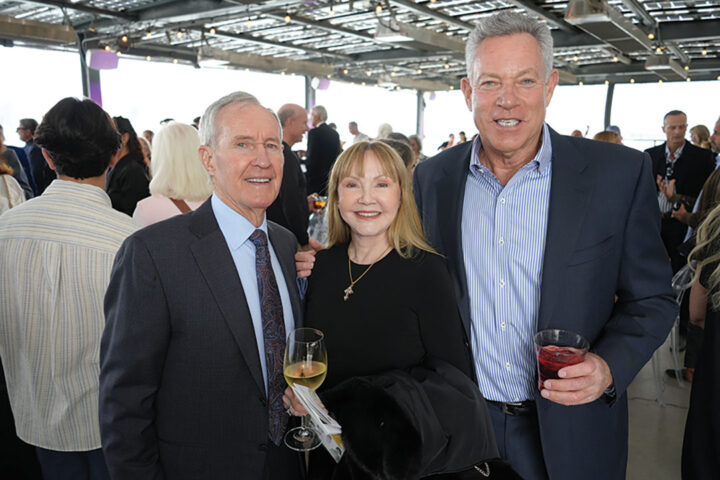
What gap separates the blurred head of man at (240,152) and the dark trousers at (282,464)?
0.75 meters

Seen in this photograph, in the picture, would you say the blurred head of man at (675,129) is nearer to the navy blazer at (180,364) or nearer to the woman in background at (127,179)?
the woman in background at (127,179)

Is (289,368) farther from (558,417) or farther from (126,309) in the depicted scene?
(558,417)

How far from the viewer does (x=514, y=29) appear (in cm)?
146

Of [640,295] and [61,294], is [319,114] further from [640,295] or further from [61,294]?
[640,295]

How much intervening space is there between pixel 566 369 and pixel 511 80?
→ 86cm

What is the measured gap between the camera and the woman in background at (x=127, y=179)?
11.5 feet

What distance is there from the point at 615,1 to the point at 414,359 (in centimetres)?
926

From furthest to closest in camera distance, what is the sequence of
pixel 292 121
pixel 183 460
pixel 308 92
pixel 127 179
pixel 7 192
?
1. pixel 308 92
2. pixel 292 121
3. pixel 127 179
4. pixel 7 192
5. pixel 183 460

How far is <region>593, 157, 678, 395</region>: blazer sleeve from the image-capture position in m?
1.37

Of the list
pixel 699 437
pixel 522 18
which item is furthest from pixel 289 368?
pixel 699 437

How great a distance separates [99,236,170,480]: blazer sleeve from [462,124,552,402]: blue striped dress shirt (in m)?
0.96

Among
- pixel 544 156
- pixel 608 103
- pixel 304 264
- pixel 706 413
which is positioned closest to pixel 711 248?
pixel 706 413

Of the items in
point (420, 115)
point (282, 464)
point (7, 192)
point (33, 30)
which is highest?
point (33, 30)

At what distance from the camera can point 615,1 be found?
836cm
